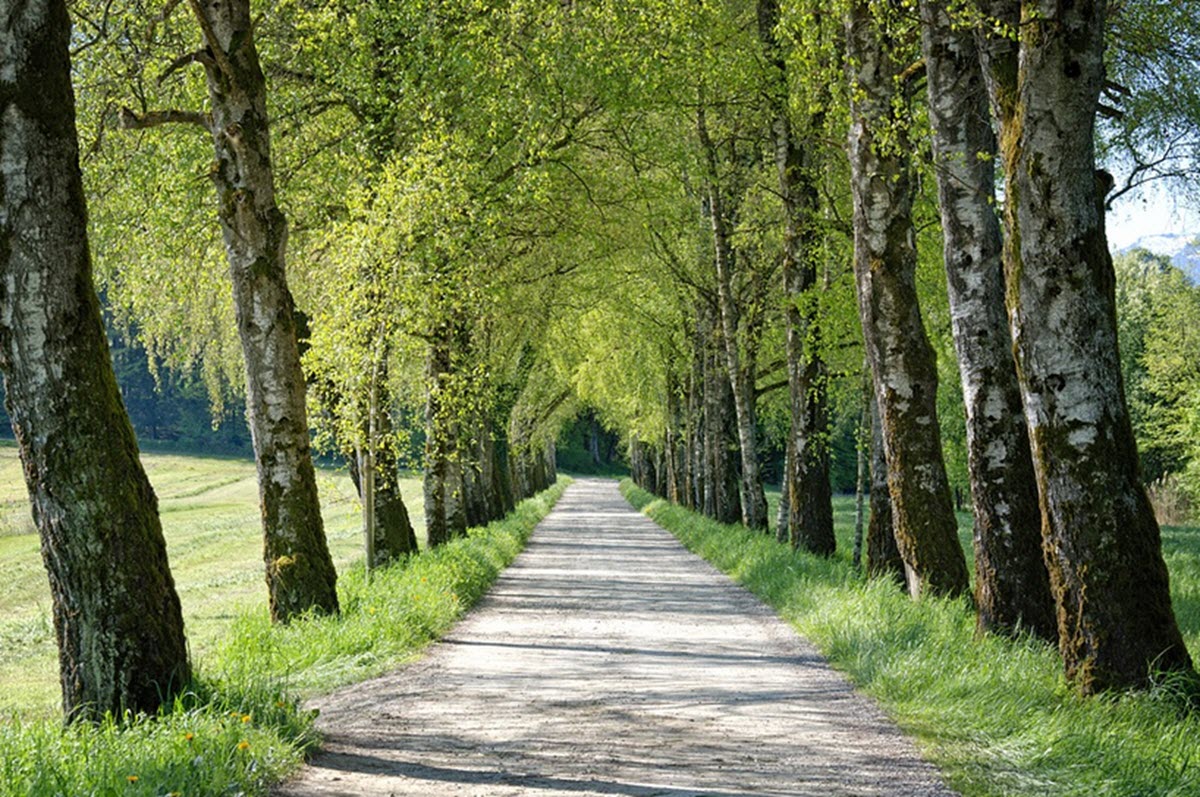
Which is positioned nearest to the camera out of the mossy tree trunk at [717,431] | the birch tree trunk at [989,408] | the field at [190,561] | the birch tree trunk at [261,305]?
the birch tree trunk at [989,408]

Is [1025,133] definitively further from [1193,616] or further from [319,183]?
[319,183]

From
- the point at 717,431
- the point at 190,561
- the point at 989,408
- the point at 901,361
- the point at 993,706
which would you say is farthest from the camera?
the point at 190,561

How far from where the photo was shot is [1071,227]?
7594 millimetres

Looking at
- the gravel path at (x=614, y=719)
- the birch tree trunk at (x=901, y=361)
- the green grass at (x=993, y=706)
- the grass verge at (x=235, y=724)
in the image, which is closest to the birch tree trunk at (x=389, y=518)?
the gravel path at (x=614, y=719)

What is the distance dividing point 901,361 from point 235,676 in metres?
7.23

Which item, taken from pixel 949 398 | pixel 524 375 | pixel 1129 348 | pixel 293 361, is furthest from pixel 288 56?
pixel 1129 348

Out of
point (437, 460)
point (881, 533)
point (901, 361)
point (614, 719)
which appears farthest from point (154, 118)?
point (437, 460)

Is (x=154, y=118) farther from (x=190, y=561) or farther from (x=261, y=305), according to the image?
(x=190, y=561)

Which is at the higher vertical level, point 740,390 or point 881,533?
point 740,390

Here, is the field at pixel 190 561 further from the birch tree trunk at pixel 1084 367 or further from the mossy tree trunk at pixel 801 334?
the birch tree trunk at pixel 1084 367

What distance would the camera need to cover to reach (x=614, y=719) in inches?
320

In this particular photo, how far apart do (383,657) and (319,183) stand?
10.2 meters

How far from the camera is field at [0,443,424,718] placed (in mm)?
15102

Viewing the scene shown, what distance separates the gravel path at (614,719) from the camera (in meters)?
6.39
